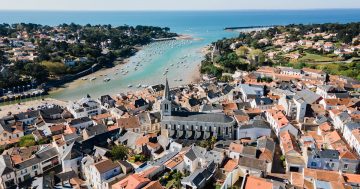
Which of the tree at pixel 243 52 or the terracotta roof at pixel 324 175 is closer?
the terracotta roof at pixel 324 175

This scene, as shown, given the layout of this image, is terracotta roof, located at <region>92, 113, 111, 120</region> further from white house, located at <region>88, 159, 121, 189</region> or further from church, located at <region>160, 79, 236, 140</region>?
white house, located at <region>88, 159, 121, 189</region>

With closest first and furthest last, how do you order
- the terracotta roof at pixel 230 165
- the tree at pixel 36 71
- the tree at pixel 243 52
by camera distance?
the terracotta roof at pixel 230 165 < the tree at pixel 36 71 < the tree at pixel 243 52

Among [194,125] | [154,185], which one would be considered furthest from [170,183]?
[194,125]

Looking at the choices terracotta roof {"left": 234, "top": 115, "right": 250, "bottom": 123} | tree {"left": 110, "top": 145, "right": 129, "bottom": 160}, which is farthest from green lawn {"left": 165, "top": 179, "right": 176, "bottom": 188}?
terracotta roof {"left": 234, "top": 115, "right": 250, "bottom": 123}

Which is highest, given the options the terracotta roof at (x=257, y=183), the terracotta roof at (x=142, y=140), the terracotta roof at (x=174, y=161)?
the terracotta roof at (x=257, y=183)

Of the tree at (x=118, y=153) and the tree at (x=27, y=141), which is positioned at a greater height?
the tree at (x=118, y=153)

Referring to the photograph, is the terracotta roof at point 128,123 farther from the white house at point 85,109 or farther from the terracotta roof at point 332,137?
the terracotta roof at point 332,137

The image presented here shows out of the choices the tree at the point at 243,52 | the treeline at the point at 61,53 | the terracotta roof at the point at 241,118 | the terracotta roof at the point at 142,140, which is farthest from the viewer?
the tree at the point at 243,52

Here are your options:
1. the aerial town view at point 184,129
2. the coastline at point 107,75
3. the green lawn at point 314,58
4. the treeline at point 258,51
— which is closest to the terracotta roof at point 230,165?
the aerial town view at point 184,129

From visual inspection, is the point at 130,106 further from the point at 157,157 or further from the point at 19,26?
the point at 19,26
